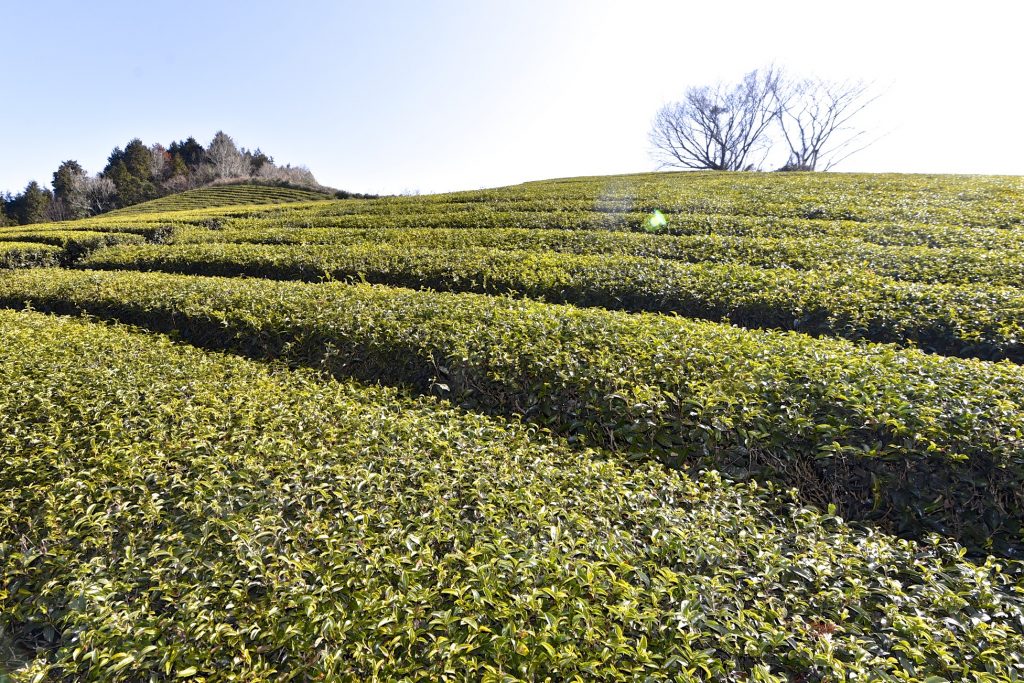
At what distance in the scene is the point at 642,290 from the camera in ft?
28.7

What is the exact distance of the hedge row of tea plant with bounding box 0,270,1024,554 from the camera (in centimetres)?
421

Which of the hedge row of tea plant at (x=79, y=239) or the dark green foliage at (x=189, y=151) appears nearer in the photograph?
the hedge row of tea plant at (x=79, y=239)

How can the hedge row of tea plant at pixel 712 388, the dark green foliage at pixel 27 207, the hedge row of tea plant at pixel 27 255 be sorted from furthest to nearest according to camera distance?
1. the dark green foliage at pixel 27 207
2. the hedge row of tea plant at pixel 27 255
3. the hedge row of tea plant at pixel 712 388

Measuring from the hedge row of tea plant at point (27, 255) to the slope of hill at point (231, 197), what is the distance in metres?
18.4

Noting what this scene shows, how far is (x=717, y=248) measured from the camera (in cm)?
1109

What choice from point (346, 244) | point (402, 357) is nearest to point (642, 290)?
point (402, 357)

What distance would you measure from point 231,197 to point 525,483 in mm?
37309

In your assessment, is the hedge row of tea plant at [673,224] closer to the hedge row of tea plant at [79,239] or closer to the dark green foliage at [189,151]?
the hedge row of tea plant at [79,239]

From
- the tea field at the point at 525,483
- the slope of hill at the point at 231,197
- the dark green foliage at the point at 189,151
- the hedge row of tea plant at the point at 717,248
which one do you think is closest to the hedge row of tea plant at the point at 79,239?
the hedge row of tea plant at the point at 717,248

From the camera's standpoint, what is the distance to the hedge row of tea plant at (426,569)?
2723 millimetres

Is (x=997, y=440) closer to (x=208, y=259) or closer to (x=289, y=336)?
(x=289, y=336)

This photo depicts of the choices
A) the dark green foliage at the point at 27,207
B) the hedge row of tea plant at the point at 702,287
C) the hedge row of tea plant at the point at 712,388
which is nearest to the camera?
the hedge row of tea plant at the point at 712,388

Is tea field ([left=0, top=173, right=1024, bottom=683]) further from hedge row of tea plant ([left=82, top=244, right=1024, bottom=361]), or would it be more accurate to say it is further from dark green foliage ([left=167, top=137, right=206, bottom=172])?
dark green foliage ([left=167, top=137, right=206, bottom=172])

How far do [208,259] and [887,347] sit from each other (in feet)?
43.3
